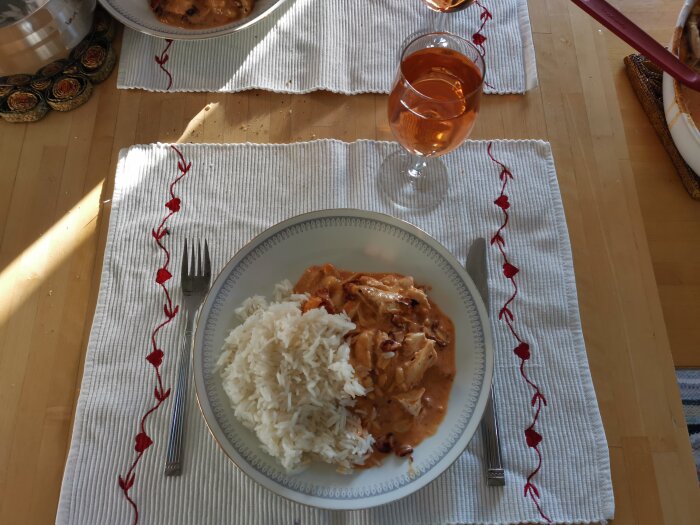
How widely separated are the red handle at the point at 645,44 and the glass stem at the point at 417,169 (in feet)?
1.50

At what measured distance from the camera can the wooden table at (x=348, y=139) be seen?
0.96m

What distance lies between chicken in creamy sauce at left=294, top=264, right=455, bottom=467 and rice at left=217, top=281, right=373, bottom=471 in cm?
3

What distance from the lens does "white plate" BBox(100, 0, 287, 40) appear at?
111 cm

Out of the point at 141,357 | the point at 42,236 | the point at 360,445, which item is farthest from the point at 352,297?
the point at 42,236

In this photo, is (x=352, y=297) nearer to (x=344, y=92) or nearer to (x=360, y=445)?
(x=360, y=445)

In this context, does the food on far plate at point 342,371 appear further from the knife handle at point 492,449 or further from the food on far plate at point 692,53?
the food on far plate at point 692,53

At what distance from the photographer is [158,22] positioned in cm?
118

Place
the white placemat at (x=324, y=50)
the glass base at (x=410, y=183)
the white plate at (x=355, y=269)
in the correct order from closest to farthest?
the white plate at (x=355, y=269) < the glass base at (x=410, y=183) < the white placemat at (x=324, y=50)

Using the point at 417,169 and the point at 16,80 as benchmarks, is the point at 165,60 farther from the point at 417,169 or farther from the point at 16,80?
the point at 417,169

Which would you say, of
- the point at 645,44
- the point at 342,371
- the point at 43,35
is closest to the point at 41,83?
the point at 43,35

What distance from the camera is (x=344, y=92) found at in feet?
4.16

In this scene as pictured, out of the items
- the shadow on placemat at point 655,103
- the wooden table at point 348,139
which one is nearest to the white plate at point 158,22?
the wooden table at point 348,139

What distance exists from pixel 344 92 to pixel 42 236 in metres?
0.74

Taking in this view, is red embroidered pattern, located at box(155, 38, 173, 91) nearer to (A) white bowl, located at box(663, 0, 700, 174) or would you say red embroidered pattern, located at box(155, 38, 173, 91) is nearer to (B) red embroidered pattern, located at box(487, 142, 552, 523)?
(B) red embroidered pattern, located at box(487, 142, 552, 523)
